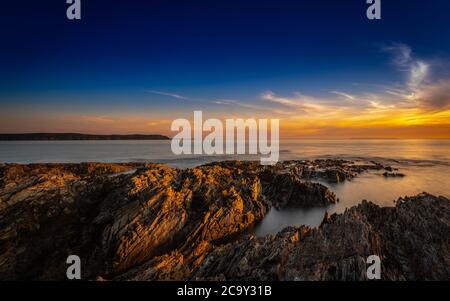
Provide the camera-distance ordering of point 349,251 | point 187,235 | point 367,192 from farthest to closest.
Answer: point 367,192, point 187,235, point 349,251

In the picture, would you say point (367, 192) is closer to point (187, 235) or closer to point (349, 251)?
point (349, 251)

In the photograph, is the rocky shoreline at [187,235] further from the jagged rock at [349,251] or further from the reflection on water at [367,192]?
the reflection on water at [367,192]

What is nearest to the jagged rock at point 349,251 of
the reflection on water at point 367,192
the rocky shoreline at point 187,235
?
the rocky shoreline at point 187,235

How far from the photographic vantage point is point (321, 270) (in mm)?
10969

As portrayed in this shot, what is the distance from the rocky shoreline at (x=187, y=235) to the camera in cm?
1234

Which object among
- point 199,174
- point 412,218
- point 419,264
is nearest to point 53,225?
point 199,174

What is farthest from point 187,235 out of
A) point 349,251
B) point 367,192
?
point 367,192

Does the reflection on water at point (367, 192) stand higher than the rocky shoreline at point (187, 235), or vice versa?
the rocky shoreline at point (187, 235)

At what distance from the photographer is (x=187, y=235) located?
66.8ft

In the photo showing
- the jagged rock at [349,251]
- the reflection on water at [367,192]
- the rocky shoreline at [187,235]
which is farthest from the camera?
the reflection on water at [367,192]

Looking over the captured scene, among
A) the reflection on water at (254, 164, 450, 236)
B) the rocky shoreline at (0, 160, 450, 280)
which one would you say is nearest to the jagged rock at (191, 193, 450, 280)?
the rocky shoreline at (0, 160, 450, 280)

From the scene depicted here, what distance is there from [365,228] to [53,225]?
70.8 ft

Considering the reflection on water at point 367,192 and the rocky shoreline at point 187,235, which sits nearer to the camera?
the rocky shoreline at point 187,235
